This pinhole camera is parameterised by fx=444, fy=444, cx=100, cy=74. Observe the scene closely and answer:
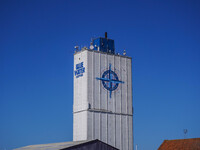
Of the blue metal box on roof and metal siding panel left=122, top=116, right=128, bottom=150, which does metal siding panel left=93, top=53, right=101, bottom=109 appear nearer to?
the blue metal box on roof

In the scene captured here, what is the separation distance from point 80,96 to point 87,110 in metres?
4.94

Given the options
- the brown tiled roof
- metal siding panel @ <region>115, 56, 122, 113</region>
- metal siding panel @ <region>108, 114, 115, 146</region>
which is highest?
metal siding panel @ <region>115, 56, 122, 113</region>

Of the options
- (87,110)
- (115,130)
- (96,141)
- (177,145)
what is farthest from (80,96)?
(177,145)

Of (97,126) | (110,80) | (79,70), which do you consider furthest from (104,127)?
(79,70)

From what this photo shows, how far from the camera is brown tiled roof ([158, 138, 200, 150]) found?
92.0 meters

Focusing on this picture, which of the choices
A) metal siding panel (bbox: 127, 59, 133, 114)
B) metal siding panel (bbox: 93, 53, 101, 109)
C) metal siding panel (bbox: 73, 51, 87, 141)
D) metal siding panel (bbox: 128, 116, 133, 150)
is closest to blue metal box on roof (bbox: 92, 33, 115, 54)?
metal siding panel (bbox: 93, 53, 101, 109)

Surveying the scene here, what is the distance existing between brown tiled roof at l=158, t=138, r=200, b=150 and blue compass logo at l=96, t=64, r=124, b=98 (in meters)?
20.0

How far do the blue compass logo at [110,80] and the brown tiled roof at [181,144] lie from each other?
65.8 feet

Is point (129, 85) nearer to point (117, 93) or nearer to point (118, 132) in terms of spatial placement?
point (117, 93)

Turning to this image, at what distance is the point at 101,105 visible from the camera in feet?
354

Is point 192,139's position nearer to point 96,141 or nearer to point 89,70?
point 96,141

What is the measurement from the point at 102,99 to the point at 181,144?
A: 76.4ft

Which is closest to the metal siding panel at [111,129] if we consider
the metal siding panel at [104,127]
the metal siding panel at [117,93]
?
the metal siding panel at [104,127]

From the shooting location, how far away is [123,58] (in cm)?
11494
